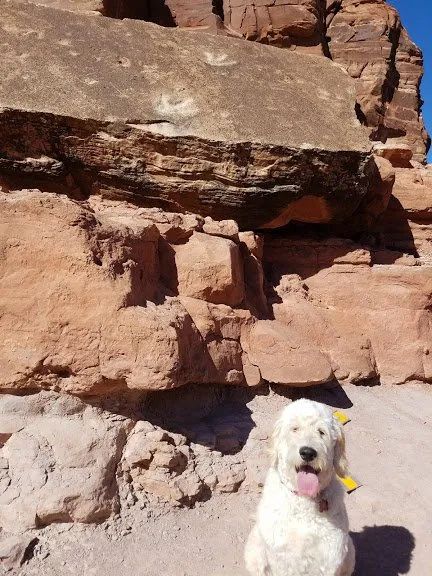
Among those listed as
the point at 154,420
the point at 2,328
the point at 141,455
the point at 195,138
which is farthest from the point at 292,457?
the point at 195,138

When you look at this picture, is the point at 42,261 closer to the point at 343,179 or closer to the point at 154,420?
the point at 154,420

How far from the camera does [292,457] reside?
3.07 m

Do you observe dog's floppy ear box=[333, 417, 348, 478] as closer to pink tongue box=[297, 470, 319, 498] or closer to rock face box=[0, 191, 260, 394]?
pink tongue box=[297, 470, 319, 498]

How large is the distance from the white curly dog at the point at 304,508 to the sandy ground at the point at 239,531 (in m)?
0.76

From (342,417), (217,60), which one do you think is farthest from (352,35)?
(342,417)

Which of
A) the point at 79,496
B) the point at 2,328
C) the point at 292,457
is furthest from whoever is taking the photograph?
the point at 2,328

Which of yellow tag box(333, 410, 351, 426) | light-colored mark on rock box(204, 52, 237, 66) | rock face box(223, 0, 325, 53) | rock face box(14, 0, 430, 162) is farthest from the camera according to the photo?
rock face box(223, 0, 325, 53)

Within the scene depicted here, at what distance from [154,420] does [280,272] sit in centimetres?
328

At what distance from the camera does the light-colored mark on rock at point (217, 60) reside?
709 cm

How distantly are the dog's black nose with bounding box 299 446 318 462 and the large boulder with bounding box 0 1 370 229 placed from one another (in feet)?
13.2

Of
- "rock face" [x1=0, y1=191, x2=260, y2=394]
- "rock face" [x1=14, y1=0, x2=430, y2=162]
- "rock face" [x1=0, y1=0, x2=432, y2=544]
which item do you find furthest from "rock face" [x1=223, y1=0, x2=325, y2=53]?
"rock face" [x1=0, y1=191, x2=260, y2=394]

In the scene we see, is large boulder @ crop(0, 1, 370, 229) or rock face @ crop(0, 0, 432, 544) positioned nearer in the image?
rock face @ crop(0, 0, 432, 544)

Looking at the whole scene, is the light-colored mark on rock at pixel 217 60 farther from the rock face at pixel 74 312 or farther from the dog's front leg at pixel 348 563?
the dog's front leg at pixel 348 563

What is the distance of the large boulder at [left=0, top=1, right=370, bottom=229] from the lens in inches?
232
